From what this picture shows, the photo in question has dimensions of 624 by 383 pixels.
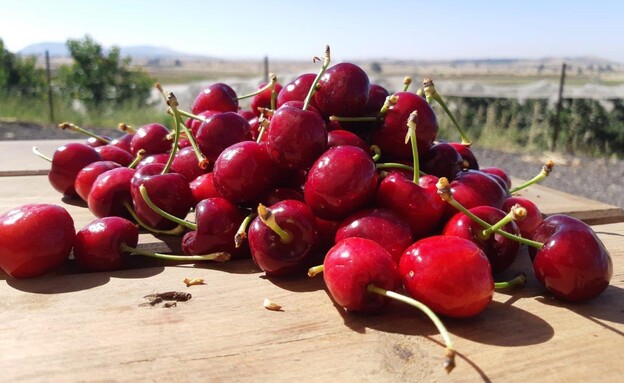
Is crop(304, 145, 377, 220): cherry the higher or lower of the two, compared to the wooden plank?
higher

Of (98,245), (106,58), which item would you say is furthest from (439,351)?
(106,58)

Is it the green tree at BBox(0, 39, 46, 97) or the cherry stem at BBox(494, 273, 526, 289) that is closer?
the cherry stem at BBox(494, 273, 526, 289)

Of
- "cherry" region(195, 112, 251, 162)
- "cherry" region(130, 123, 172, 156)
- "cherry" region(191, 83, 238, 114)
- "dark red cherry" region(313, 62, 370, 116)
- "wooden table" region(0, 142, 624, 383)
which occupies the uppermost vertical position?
"dark red cherry" region(313, 62, 370, 116)

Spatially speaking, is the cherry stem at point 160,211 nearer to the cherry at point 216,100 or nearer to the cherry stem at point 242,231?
the cherry stem at point 242,231

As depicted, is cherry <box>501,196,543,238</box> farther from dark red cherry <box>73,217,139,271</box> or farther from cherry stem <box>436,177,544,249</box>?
dark red cherry <box>73,217,139,271</box>

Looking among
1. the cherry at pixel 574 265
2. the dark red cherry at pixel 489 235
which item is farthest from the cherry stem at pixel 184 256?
the cherry at pixel 574 265

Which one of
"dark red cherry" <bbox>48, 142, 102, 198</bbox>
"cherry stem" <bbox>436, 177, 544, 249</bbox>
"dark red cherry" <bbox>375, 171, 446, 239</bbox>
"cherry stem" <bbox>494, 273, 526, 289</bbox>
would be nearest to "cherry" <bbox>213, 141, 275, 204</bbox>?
"dark red cherry" <bbox>375, 171, 446, 239</bbox>
